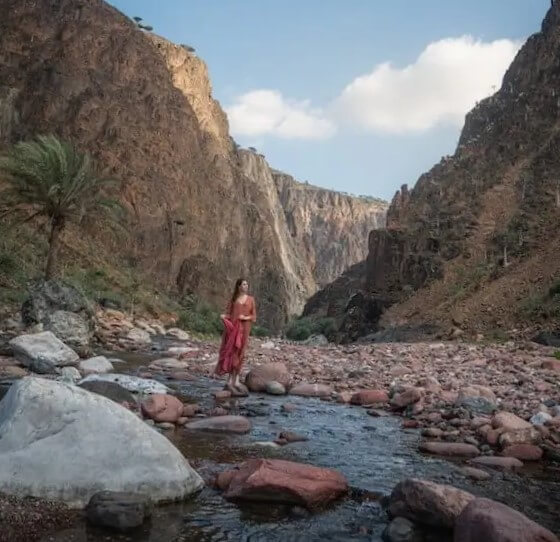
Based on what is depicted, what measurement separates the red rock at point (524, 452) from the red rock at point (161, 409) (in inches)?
134

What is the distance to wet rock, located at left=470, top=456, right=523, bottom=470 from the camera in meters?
5.18

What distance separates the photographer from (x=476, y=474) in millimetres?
4844

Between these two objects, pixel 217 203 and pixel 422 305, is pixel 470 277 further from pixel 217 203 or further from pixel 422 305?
pixel 217 203

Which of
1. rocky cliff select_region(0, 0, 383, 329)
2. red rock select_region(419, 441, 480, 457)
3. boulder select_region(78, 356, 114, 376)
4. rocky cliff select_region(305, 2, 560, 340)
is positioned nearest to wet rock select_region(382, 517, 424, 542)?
red rock select_region(419, 441, 480, 457)

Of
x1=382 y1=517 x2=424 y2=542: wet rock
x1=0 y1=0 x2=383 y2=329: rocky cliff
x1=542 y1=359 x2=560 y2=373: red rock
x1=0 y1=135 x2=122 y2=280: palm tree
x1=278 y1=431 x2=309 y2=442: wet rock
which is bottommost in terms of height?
x1=278 y1=431 x2=309 y2=442: wet rock

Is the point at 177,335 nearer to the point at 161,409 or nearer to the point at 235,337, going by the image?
the point at 235,337

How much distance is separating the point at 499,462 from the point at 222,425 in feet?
9.05

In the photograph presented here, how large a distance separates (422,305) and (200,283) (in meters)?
20.1

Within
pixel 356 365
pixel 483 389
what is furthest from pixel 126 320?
pixel 483 389

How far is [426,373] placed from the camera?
11164 mm

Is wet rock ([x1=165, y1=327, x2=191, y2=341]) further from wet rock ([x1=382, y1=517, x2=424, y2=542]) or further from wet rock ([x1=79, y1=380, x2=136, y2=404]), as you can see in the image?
wet rock ([x1=382, y1=517, x2=424, y2=542])

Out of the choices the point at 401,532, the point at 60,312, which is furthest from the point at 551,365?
the point at 60,312

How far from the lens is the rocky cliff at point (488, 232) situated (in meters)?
23.6

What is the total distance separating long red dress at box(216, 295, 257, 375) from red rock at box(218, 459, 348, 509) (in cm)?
469
